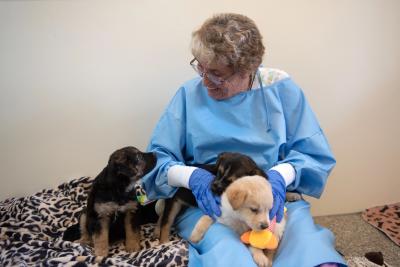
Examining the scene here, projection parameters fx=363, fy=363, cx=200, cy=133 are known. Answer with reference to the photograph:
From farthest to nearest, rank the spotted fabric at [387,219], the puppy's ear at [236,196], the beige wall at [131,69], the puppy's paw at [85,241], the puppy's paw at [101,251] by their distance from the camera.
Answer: the spotted fabric at [387,219] < the beige wall at [131,69] < the puppy's paw at [85,241] < the puppy's paw at [101,251] < the puppy's ear at [236,196]

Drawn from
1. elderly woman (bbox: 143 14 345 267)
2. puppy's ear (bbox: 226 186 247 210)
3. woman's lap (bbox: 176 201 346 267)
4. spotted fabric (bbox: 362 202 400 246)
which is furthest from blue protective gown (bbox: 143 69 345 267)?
spotted fabric (bbox: 362 202 400 246)

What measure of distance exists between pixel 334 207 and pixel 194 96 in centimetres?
157

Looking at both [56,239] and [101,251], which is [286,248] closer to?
[101,251]

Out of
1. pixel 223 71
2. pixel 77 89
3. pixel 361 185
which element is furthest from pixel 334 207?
pixel 77 89

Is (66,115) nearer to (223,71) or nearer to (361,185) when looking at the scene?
(223,71)

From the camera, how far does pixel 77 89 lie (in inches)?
83.4

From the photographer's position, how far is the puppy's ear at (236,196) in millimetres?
1344

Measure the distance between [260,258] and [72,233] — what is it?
100 cm

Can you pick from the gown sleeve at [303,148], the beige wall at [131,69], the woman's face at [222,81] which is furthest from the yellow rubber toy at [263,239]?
the beige wall at [131,69]

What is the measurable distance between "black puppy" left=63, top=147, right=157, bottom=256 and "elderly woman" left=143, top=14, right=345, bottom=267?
117 mm

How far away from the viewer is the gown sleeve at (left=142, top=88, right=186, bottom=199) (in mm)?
1775

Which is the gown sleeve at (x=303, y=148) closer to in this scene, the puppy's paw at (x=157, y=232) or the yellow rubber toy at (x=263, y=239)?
the yellow rubber toy at (x=263, y=239)

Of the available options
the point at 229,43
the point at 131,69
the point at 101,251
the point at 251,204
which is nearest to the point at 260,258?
the point at 251,204

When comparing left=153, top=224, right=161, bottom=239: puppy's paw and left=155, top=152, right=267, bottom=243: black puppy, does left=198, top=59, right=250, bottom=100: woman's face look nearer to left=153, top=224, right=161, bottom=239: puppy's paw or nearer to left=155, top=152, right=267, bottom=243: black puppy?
left=155, top=152, right=267, bottom=243: black puppy
